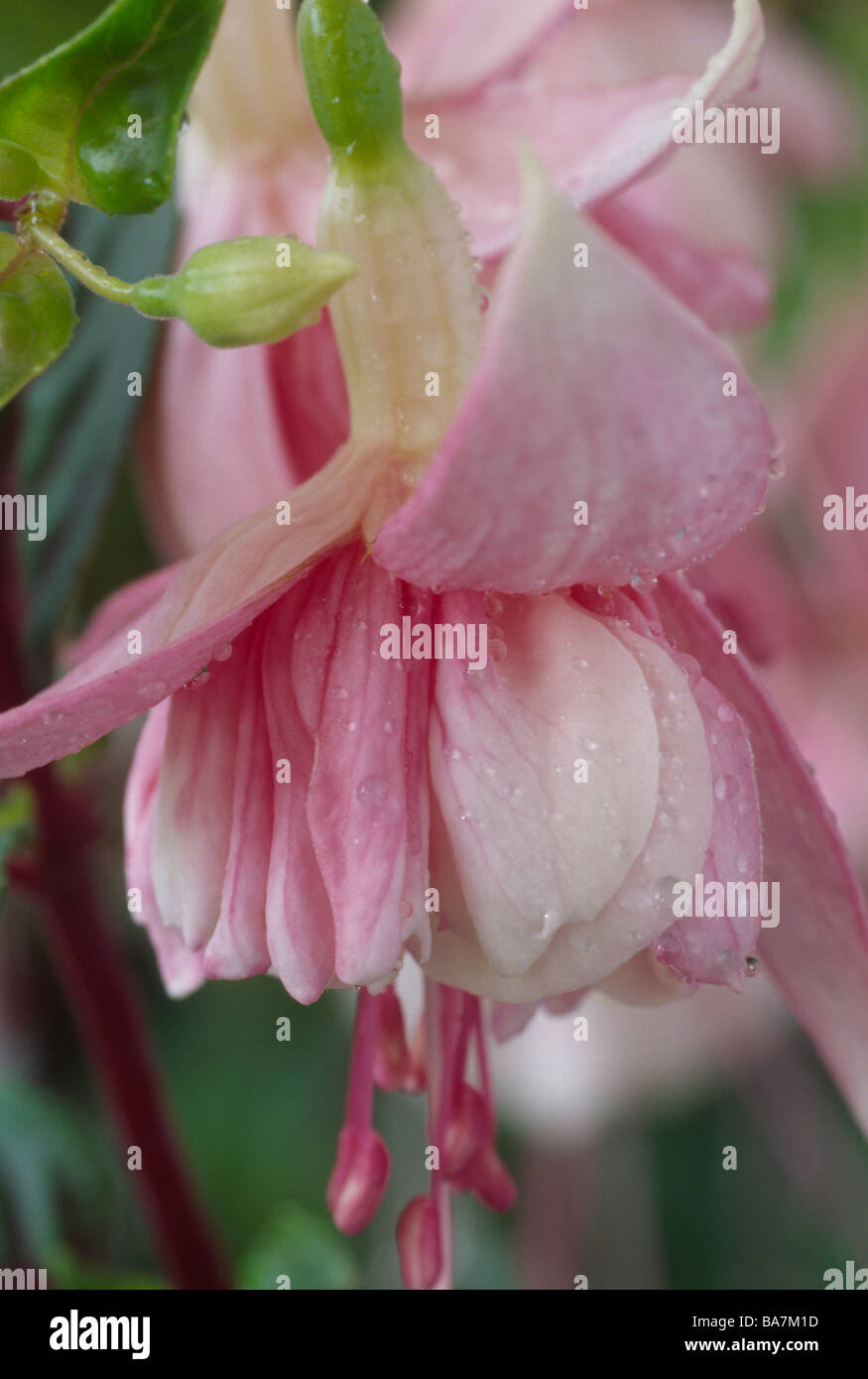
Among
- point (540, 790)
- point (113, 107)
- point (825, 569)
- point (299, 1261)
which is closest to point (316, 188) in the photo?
point (113, 107)

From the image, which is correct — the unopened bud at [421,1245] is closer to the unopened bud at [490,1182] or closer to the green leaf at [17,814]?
the unopened bud at [490,1182]

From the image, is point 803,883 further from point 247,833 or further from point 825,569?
point 825,569

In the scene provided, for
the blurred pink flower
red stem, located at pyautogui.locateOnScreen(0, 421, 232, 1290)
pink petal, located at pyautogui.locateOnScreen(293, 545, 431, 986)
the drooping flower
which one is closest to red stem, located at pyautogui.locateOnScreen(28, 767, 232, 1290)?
red stem, located at pyautogui.locateOnScreen(0, 421, 232, 1290)

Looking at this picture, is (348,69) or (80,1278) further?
(80,1278)

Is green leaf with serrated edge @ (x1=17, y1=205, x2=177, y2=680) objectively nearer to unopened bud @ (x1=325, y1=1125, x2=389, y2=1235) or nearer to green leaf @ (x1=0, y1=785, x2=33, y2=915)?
green leaf @ (x1=0, y1=785, x2=33, y2=915)

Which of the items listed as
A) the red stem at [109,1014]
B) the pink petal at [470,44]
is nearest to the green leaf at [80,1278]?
the red stem at [109,1014]
